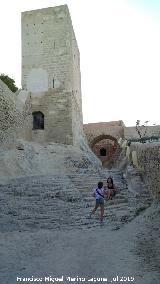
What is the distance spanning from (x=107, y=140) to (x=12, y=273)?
22.7 metres

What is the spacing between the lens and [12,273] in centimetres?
510

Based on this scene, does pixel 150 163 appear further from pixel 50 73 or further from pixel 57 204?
pixel 50 73

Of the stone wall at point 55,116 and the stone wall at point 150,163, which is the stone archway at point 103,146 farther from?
the stone wall at point 150,163

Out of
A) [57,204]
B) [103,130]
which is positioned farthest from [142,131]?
[57,204]

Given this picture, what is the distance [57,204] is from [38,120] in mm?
10756

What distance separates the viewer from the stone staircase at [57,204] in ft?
25.6

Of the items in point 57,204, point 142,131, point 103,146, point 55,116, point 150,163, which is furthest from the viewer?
point 103,146

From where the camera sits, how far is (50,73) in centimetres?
1923

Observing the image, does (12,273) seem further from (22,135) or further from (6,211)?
(22,135)

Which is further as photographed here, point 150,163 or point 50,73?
point 50,73

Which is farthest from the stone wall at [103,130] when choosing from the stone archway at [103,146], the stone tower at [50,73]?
the stone tower at [50,73]

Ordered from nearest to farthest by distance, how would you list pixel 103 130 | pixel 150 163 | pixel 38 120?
pixel 150 163
pixel 38 120
pixel 103 130

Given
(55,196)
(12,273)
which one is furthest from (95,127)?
(12,273)

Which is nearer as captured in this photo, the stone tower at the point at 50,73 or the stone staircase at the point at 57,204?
the stone staircase at the point at 57,204
